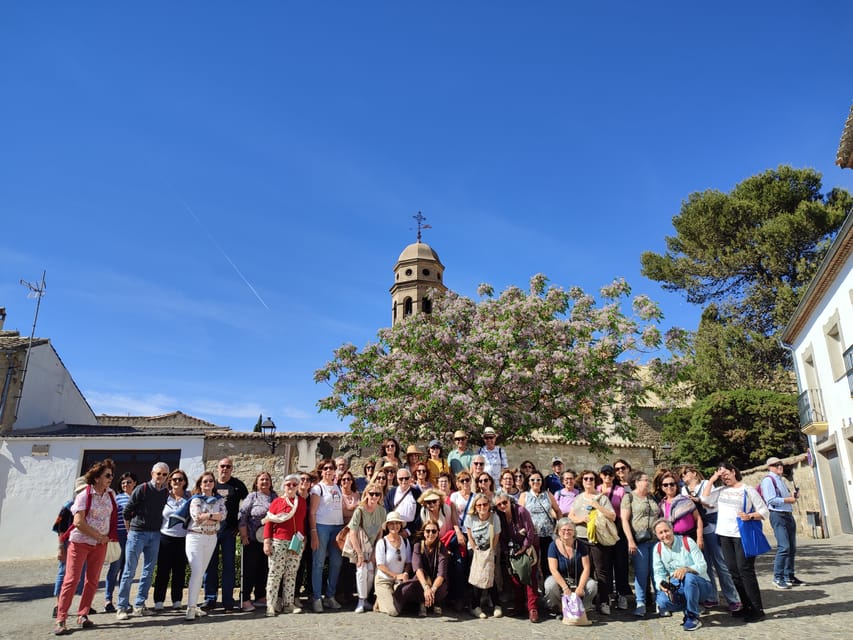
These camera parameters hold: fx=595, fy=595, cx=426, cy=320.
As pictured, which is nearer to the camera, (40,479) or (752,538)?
(752,538)

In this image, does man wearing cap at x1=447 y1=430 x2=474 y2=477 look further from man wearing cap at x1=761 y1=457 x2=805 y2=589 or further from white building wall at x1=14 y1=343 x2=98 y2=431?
white building wall at x1=14 y1=343 x2=98 y2=431

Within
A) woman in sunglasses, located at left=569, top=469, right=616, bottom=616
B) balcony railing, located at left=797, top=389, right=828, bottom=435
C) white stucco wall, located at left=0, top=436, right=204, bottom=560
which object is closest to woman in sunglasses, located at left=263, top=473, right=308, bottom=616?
woman in sunglasses, located at left=569, top=469, right=616, bottom=616

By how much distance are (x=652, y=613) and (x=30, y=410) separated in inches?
768

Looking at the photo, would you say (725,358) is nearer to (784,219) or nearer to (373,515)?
(784,219)

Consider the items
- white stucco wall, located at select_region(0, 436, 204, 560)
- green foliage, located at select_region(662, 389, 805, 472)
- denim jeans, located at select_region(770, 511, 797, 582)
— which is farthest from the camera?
green foliage, located at select_region(662, 389, 805, 472)

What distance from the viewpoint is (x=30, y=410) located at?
748 inches

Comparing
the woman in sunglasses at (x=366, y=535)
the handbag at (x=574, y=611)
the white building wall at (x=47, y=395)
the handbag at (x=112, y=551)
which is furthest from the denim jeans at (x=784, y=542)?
the white building wall at (x=47, y=395)

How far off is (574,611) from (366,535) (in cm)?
249

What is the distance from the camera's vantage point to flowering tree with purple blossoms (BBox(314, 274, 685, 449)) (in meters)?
11.3


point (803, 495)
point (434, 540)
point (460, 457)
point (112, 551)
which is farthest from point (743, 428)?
point (112, 551)

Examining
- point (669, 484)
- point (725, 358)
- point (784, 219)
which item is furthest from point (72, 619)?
point (784, 219)

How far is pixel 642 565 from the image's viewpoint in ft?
22.3

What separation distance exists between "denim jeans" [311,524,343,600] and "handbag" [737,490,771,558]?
179 inches

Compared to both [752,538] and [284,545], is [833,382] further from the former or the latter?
[284,545]
